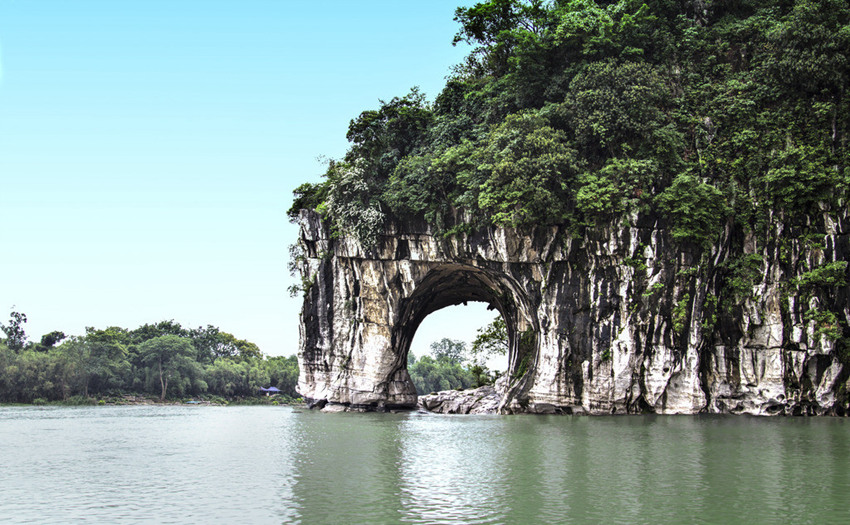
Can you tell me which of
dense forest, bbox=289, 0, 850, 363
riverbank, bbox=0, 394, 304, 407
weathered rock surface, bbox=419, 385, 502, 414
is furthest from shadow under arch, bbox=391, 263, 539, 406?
A: riverbank, bbox=0, 394, 304, 407

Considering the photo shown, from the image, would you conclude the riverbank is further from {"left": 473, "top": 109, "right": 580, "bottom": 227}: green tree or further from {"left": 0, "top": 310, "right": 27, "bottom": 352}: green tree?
{"left": 473, "top": 109, "right": 580, "bottom": 227}: green tree

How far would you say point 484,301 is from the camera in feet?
102

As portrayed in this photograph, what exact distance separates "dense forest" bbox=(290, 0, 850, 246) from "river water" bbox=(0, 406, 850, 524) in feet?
21.2

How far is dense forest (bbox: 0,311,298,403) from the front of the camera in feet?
139

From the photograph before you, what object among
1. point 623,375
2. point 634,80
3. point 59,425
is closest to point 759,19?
point 634,80

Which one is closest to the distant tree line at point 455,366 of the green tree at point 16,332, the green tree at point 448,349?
the green tree at point 448,349

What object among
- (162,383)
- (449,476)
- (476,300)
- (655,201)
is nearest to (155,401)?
(162,383)

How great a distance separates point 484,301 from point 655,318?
40.0 ft

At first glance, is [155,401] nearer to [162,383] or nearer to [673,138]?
[162,383]

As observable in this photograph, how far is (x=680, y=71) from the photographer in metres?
21.6

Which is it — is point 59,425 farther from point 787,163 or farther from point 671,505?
point 787,163

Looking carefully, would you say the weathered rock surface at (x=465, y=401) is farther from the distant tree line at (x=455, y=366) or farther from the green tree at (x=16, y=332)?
the green tree at (x=16, y=332)

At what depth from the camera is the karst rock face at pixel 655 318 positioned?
18284mm

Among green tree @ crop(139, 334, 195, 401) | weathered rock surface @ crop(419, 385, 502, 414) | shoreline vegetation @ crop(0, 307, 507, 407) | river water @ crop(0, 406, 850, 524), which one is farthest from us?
green tree @ crop(139, 334, 195, 401)
